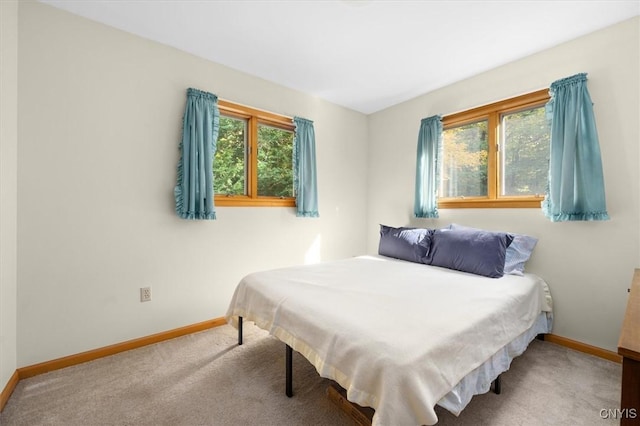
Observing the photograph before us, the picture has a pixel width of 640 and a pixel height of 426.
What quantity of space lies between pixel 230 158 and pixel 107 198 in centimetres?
111

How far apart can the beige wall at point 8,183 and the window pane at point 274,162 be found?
1804 millimetres

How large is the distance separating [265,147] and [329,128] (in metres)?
0.96

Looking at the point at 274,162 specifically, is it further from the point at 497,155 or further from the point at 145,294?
the point at 497,155

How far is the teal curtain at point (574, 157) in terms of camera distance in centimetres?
202

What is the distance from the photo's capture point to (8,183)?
1641 mm

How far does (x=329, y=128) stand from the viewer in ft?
11.6

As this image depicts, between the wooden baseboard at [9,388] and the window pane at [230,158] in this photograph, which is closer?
the wooden baseboard at [9,388]

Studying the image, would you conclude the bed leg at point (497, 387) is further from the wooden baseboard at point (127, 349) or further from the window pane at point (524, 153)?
the window pane at point (524, 153)

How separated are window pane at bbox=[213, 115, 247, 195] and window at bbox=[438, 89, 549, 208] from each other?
223cm

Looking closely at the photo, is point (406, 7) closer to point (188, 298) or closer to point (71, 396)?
point (188, 298)

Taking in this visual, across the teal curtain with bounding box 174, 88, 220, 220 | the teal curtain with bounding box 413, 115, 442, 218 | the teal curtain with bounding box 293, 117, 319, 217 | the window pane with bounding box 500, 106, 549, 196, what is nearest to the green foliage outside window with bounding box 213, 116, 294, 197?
the teal curtain with bounding box 293, 117, 319, 217

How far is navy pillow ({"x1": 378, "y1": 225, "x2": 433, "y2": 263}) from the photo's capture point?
268 centimetres

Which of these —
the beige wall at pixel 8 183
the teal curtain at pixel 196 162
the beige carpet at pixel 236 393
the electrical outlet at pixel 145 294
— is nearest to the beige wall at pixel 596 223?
the beige carpet at pixel 236 393

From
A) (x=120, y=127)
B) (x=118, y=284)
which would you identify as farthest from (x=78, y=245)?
(x=120, y=127)
